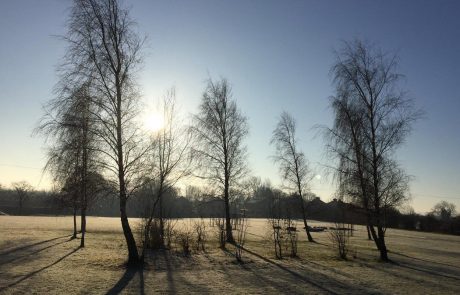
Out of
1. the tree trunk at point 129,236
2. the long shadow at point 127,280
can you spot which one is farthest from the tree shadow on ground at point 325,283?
the tree trunk at point 129,236

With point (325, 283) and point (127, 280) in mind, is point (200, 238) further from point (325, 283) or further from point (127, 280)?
point (325, 283)

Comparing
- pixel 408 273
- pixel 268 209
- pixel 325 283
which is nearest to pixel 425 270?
pixel 408 273

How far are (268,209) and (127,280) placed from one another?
1702 cm

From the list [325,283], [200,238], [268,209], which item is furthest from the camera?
[268,209]

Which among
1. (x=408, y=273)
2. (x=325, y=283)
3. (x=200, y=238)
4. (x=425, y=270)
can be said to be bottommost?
(x=425, y=270)

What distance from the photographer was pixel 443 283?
16062mm

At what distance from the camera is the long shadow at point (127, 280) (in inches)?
508

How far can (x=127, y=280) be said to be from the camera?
1461 centimetres

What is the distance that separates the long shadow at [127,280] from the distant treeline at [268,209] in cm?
322

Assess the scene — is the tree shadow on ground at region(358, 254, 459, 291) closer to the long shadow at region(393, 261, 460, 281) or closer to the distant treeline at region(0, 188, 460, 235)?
the long shadow at region(393, 261, 460, 281)

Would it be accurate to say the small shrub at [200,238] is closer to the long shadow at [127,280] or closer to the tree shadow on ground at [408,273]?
the long shadow at [127,280]

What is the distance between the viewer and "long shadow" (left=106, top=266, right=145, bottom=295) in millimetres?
12898

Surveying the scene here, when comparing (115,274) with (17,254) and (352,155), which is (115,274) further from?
(352,155)

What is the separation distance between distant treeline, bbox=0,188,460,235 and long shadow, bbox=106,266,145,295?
10.6ft
